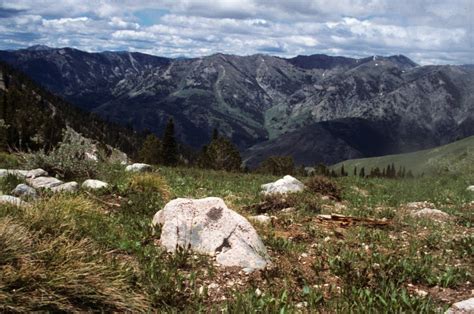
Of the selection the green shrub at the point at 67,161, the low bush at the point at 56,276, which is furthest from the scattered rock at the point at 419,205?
the low bush at the point at 56,276

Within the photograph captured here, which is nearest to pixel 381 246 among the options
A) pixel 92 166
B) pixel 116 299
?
pixel 116 299

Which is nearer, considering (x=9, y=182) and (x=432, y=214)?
(x=9, y=182)

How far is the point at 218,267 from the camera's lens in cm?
827

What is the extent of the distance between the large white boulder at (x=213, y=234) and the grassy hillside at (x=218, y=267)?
28 cm

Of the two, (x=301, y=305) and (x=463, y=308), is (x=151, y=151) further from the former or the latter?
(x=463, y=308)

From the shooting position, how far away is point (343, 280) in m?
7.86

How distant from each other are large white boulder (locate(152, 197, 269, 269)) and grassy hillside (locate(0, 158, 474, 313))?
28 cm

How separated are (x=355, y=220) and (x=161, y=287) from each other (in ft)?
22.4

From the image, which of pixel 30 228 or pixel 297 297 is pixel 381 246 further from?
pixel 30 228

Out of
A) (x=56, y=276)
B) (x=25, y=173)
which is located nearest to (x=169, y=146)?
(x=25, y=173)

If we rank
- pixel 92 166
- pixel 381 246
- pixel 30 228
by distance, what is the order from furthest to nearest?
pixel 92 166 < pixel 381 246 < pixel 30 228

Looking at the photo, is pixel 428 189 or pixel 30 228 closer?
pixel 30 228

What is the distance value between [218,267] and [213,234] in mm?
939

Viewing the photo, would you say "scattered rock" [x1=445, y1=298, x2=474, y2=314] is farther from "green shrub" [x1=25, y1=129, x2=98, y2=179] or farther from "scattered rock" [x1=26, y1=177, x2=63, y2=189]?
"green shrub" [x1=25, y1=129, x2=98, y2=179]
